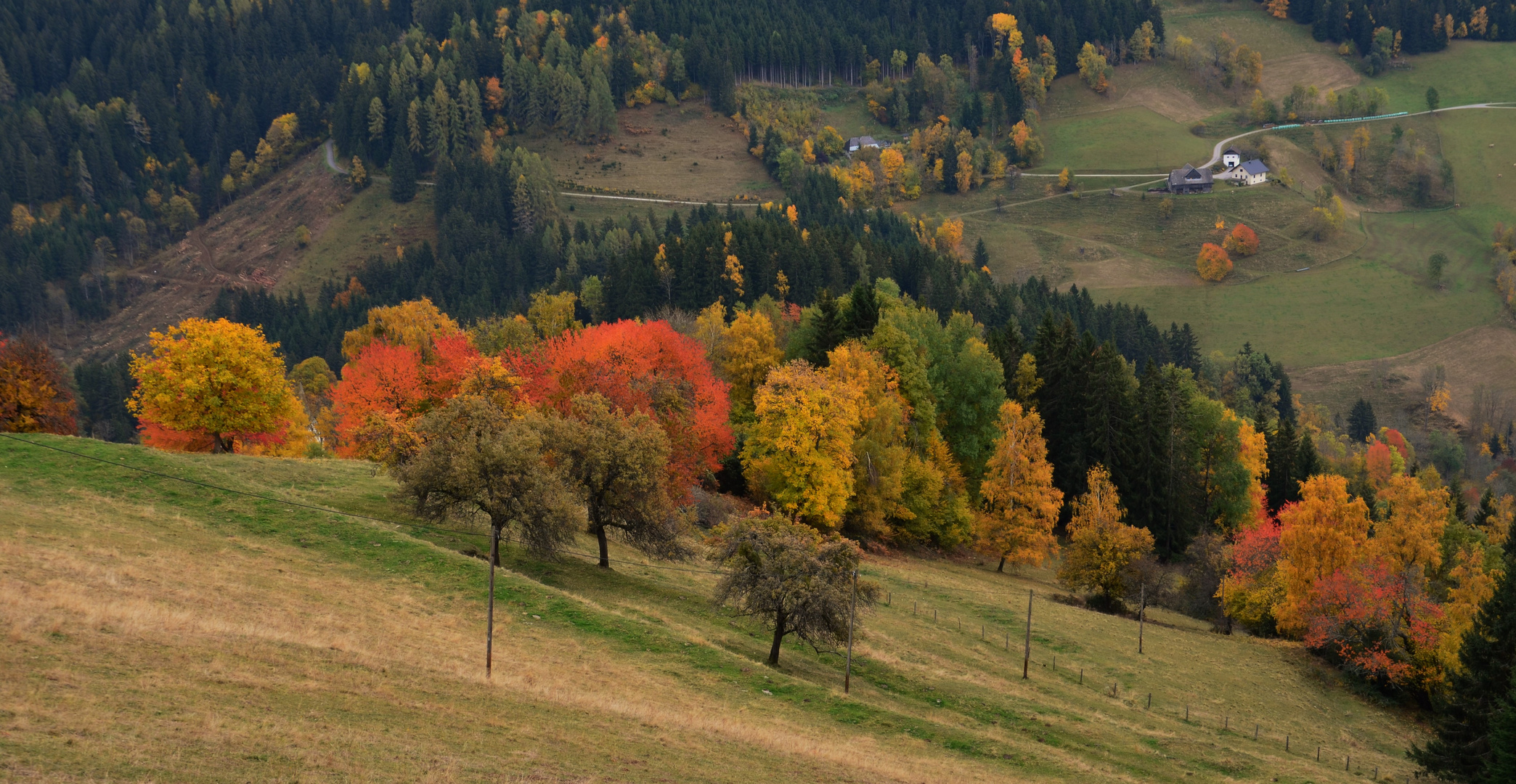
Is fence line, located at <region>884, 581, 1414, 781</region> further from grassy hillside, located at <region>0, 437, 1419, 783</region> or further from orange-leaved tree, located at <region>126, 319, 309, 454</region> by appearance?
orange-leaved tree, located at <region>126, 319, 309, 454</region>

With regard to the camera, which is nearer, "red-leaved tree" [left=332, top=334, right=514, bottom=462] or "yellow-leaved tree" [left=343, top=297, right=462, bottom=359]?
"red-leaved tree" [left=332, top=334, right=514, bottom=462]

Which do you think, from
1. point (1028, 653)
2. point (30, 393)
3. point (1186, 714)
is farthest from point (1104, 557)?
point (30, 393)

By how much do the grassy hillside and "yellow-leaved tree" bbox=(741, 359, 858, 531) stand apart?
1110 cm

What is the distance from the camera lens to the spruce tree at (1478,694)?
52.1 m

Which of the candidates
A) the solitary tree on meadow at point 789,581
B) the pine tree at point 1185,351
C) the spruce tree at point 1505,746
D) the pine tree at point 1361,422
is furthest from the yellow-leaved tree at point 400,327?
the pine tree at point 1361,422

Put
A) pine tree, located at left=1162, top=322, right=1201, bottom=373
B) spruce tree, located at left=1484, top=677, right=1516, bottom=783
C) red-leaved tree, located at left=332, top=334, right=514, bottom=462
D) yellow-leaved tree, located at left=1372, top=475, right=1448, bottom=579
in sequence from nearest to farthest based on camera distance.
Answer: spruce tree, located at left=1484, top=677, right=1516, bottom=783
yellow-leaved tree, located at left=1372, top=475, right=1448, bottom=579
red-leaved tree, located at left=332, top=334, right=514, bottom=462
pine tree, located at left=1162, top=322, right=1201, bottom=373

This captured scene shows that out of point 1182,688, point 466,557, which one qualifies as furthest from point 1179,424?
point 466,557

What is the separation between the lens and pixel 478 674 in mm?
38750

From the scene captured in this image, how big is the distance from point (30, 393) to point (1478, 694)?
8009cm

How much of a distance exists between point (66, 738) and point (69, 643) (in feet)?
24.5

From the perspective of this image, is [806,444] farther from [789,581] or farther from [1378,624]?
[1378,624]

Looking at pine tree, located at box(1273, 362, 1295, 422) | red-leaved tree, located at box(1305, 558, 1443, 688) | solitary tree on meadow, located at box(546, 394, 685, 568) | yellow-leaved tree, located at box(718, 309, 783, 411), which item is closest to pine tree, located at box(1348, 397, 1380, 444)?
pine tree, located at box(1273, 362, 1295, 422)

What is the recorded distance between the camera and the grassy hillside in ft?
96.4

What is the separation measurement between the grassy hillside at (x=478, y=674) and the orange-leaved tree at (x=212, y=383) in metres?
6.47
